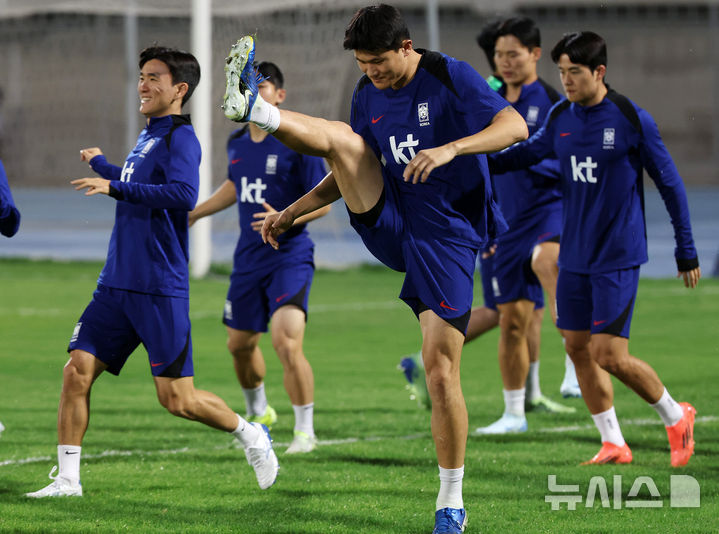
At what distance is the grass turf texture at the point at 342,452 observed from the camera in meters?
5.23

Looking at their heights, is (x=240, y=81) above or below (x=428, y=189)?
above

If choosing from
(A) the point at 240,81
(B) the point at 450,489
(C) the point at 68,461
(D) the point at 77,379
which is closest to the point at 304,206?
(A) the point at 240,81

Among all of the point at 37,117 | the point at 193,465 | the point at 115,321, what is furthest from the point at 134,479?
the point at 37,117

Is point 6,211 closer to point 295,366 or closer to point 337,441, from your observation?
point 295,366

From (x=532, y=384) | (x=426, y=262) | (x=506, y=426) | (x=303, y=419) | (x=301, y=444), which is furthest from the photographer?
(x=532, y=384)

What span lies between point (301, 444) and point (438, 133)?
2592 millimetres

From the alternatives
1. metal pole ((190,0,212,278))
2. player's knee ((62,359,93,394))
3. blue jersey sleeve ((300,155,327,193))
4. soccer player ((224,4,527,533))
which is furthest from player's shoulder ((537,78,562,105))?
metal pole ((190,0,212,278))

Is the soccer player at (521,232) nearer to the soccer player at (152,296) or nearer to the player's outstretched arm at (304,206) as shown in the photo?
the soccer player at (152,296)

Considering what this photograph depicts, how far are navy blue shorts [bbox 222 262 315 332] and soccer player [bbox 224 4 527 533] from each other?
2.03m

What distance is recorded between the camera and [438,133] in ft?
16.2

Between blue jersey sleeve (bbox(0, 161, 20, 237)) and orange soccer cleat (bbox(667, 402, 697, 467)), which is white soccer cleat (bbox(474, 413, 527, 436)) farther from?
blue jersey sleeve (bbox(0, 161, 20, 237))

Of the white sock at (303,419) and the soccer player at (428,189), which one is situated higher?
the soccer player at (428,189)

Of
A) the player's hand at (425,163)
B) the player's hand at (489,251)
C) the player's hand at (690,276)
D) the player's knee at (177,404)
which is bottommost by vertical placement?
the player's knee at (177,404)

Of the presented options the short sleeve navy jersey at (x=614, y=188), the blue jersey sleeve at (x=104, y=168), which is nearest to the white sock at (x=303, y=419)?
the short sleeve navy jersey at (x=614, y=188)
